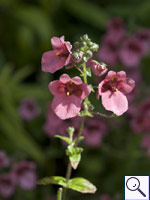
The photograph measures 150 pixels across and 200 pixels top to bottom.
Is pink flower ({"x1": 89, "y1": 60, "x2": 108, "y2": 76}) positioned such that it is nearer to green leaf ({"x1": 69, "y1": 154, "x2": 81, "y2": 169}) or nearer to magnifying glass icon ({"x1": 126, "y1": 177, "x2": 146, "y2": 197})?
green leaf ({"x1": 69, "y1": 154, "x2": 81, "y2": 169})

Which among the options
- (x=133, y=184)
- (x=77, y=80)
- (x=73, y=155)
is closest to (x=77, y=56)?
(x=77, y=80)

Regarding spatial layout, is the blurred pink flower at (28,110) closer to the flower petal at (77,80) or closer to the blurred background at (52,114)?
the blurred background at (52,114)

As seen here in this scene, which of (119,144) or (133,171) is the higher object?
(119,144)

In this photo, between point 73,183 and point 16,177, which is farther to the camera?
point 16,177

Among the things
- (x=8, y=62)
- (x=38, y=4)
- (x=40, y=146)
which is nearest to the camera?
(x=40, y=146)

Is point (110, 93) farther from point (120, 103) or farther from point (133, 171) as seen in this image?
point (133, 171)

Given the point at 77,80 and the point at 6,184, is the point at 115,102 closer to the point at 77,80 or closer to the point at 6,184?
the point at 77,80

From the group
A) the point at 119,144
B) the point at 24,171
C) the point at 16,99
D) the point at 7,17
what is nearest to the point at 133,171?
the point at 119,144
